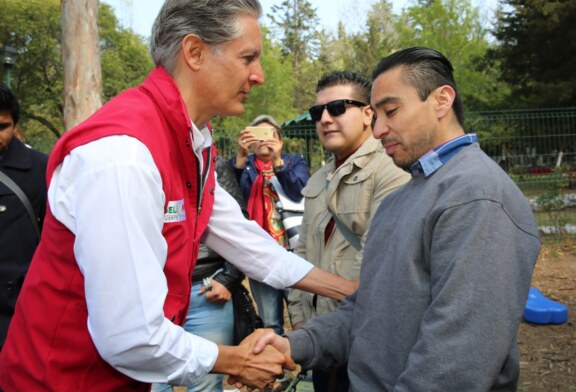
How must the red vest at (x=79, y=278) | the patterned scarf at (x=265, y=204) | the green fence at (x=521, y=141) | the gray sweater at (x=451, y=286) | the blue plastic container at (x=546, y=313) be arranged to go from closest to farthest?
the gray sweater at (x=451, y=286), the red vest at (x=79, y=278), the patterned scarf at (x=265, y=204), the blue plastic container at (x=546, y=313), the green fence at (x=521, y=141)

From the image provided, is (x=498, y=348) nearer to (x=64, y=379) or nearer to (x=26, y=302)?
(x=64, y=379)

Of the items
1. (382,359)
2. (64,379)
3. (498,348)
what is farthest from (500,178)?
(64,379)

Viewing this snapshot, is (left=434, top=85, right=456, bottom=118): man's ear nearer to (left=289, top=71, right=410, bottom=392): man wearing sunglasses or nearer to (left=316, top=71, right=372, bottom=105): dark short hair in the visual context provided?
(left=289, top=71, right=410, bottom=392): man wearing sunglasses

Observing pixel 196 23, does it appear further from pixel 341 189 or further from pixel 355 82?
pixel 355 82

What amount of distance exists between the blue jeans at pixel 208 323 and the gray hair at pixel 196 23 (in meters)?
1.85

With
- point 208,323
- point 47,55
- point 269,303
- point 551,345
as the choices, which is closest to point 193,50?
point 208,323

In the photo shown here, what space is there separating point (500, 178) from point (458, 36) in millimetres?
25140

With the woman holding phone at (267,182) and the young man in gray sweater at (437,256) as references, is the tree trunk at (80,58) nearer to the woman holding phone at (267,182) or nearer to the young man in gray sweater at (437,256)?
the woman holding phone at (267,182)

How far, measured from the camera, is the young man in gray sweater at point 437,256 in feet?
5.19

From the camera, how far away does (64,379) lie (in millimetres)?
1763

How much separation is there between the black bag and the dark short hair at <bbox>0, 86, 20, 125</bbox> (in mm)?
1758

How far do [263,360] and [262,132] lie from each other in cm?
265

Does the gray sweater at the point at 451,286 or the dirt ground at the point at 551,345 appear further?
the dirt ground at the point at 551,345

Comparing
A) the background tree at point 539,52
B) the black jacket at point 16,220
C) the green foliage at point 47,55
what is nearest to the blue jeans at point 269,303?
the black jacket at point 16,220
